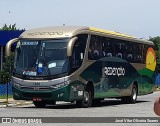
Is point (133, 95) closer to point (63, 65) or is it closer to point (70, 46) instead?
point (63, 65)

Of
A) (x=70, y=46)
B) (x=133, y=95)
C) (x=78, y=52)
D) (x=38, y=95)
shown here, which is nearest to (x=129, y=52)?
(x=133, y=95)

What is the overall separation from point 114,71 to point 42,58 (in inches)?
209

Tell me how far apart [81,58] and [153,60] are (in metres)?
11.2

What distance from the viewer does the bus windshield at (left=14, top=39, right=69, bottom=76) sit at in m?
18.1

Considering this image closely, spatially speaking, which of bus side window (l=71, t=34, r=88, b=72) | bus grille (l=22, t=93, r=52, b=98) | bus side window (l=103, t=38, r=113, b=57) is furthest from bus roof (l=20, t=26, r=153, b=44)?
bus grille (l=22, t=93, r=52, b=98)

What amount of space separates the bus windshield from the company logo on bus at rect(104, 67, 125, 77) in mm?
3801

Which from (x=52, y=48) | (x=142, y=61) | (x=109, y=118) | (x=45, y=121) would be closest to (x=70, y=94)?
(x=52, y=48)

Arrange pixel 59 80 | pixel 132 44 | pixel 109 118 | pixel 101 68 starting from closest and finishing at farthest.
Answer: pixel 109 118
pixel 59 80
pixel 101 68
pixel 132 44

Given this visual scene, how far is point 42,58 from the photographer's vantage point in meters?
18.3

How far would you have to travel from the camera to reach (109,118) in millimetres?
14547

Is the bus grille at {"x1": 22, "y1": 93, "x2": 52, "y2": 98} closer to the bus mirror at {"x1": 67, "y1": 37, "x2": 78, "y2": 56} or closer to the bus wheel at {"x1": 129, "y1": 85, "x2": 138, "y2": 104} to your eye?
the bus mirror at {"x1": 67, "y1": 37, "x2": 78, "y2": 56}

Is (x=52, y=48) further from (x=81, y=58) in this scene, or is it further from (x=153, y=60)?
(x=153, y=60)

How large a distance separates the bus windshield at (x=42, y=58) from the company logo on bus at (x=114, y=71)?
3801 millimetres

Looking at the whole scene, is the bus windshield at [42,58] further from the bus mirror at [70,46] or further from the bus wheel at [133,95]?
the bus wheel at [133,95]
